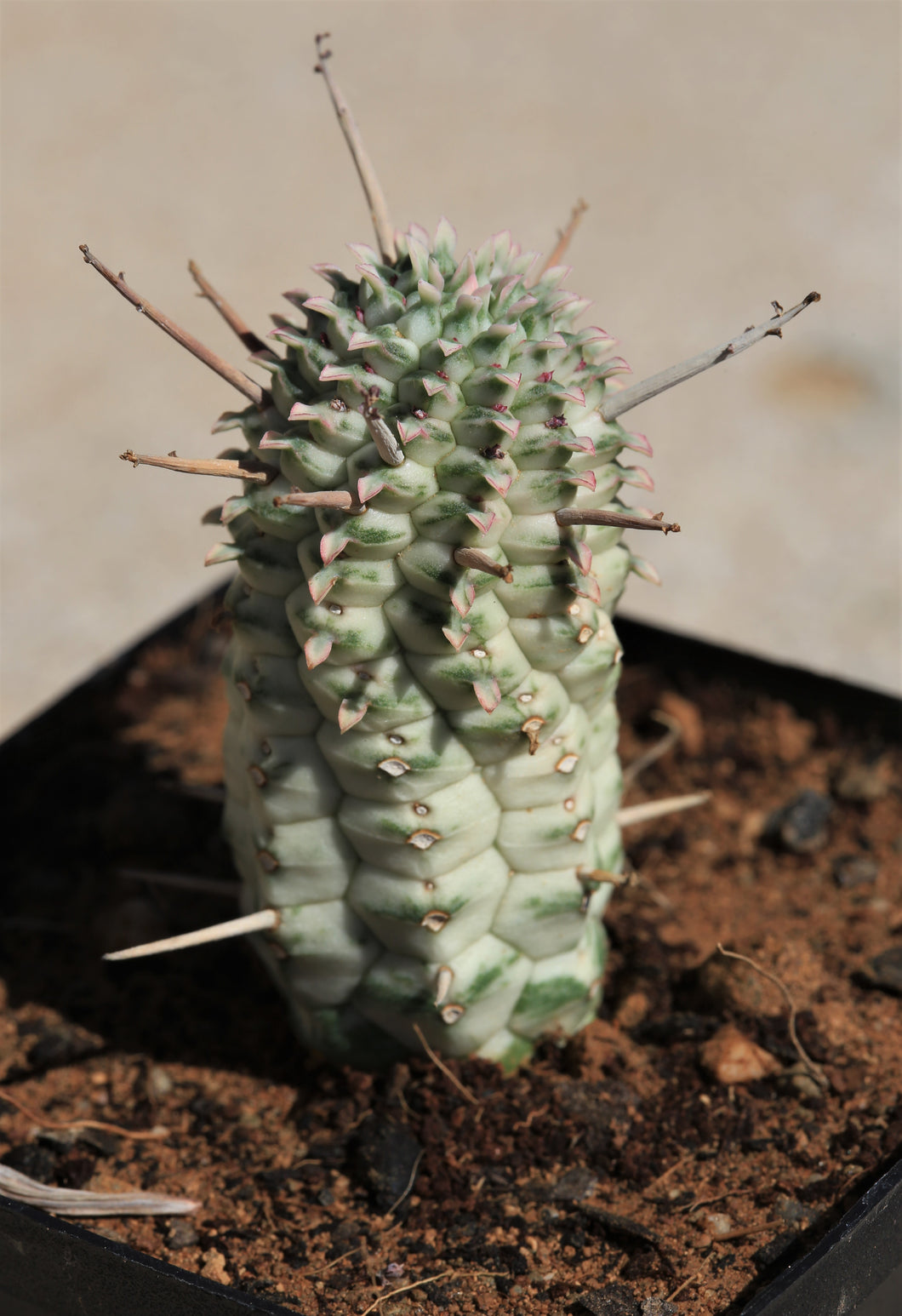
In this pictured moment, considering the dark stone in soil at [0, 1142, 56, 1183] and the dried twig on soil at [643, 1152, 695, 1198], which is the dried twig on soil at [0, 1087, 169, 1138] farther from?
the dried twig on soil at [643, 1152, 695, 1198]

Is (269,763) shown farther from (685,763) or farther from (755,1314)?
(685,763)

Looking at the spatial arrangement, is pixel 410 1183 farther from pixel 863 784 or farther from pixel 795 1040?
pixel 863 784

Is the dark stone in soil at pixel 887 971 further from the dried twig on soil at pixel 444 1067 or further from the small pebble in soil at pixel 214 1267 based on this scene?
the small pebble in soil at pixel 214 1267

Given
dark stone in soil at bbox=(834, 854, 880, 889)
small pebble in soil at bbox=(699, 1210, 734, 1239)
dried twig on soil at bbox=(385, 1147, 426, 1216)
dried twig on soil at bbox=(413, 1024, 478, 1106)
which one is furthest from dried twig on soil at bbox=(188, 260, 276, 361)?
dark stone in soil at bbox=(834, 854, 880, 889)

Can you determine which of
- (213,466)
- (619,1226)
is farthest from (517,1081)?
(213,466)

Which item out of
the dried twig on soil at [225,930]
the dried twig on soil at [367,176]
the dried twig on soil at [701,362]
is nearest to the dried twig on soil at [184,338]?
the dried twig on soil at [367,176]

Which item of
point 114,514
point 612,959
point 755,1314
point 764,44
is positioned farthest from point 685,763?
point 764,44
